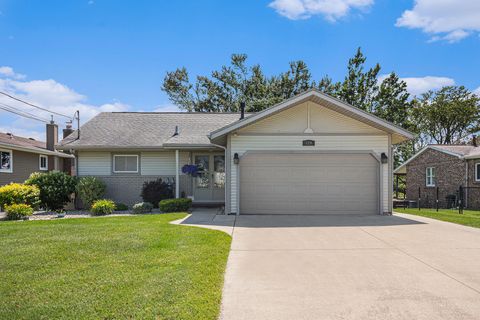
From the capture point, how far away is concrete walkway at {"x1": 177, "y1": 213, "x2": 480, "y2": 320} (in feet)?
14.4

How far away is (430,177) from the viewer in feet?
85.3

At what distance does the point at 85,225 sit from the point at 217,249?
200 inches

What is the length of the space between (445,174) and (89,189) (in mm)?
21195

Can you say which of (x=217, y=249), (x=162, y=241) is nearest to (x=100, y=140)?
(x=162, y=241)

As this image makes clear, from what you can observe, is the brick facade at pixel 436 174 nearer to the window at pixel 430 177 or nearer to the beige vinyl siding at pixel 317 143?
the window at pixel 430 177

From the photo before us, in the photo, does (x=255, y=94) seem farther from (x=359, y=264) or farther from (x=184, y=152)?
(x=359, y=264)

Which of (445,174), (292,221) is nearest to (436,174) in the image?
(445,174)

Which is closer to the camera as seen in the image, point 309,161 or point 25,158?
point 309,161

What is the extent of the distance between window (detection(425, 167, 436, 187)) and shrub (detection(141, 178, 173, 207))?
62.0ft

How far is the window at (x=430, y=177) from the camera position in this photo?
2568cm

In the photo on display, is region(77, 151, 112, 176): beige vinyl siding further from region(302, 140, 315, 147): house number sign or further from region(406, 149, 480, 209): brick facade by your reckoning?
region(406, 149, 480, 209): brick facade

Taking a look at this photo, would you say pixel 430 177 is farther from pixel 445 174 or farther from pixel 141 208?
pixel 141 208

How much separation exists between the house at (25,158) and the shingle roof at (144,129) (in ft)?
16.9

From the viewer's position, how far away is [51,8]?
15281 millimetres
